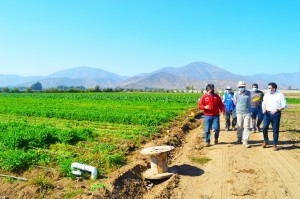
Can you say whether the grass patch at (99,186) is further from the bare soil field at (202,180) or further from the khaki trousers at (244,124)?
the khaki trousers at (244,124)

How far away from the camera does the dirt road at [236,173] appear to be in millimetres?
6909

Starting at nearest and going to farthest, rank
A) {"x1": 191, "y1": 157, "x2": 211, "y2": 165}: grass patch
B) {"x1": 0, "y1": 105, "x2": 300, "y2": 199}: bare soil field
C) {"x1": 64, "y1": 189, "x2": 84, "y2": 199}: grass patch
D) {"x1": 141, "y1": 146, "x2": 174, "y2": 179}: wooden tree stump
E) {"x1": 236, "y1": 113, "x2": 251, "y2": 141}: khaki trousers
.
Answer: {"x1": 64, "y1": 189, "x2": 84, "y2": 199}: grass patch < {"x1": 0, "y1": 105, "x2": 300, "y2": 199}: bare soil field < {"x1": 141, "y1": 146, "x2": 174, "y2": 179}: wooden tree stump < {"x1": 191, "y1": 157, "x2": 211, "y2": 165}: grass patch < {"x1": 236, "y1": 113, "x2": 251, "y2": 141}: khaki trousers

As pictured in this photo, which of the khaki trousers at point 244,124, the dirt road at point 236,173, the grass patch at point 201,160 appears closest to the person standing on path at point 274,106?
the khaki trousers at point 244,124

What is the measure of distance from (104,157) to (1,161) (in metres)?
3.07

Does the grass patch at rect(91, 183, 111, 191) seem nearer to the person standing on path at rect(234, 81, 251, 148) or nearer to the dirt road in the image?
the dirt road

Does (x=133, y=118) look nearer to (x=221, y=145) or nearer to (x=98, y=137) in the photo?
(x=98, y=137)

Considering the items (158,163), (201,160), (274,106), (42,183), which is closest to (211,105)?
(274,106)

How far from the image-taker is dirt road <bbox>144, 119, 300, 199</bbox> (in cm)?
691

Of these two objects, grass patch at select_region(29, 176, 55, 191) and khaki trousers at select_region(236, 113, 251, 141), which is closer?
grass patch at select_region(29, 176, 55, 191)

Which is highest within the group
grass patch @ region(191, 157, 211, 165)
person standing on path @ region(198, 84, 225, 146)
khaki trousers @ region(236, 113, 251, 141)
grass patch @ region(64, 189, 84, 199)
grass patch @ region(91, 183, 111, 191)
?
person standing on path @ region(198, 84, 225, 146)

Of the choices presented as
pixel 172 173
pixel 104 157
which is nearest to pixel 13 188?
pixel 104 157

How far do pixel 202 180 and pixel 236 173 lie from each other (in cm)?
110

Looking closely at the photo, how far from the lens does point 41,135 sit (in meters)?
11.2

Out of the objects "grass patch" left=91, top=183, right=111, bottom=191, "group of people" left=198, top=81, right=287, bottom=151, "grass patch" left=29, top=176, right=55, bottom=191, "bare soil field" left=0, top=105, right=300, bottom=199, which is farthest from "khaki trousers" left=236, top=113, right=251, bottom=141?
"grass patch" left=29, top=176, right=55, bottom=191
